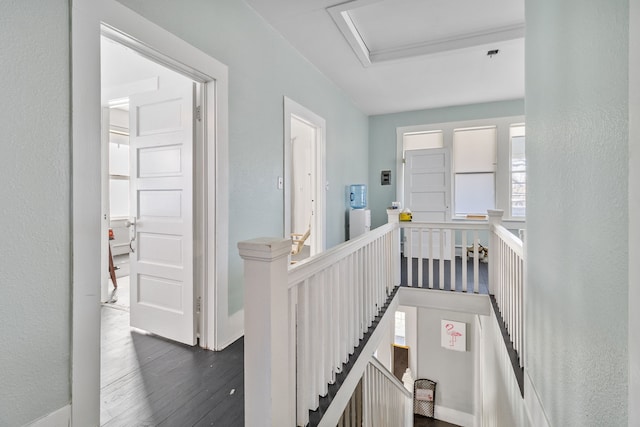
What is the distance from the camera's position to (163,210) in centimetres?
245

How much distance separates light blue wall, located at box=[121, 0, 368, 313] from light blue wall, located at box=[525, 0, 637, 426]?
77.9 inches

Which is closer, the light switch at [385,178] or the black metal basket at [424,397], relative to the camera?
the black metal basket at [424,397]

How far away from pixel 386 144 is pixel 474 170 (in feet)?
5.29

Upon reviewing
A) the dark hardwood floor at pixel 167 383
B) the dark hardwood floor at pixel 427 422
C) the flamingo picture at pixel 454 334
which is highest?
the dark hardwood floor at pixel 167 383

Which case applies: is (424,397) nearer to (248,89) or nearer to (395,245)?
(395,245)

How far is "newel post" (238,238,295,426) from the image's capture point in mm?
1181

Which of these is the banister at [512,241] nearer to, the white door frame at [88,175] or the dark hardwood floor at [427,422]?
the white door frame at [88,175]

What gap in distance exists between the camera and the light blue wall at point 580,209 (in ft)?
2.85

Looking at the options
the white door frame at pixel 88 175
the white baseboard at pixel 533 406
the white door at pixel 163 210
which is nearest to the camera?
the white door frame at pixel 88 175

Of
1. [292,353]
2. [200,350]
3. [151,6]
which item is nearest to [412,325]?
[200,350]

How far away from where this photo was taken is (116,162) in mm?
5242

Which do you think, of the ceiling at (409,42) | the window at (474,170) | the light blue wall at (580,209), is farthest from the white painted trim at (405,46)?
the window at (474,170)

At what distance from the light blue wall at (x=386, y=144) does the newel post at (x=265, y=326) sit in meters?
4.84

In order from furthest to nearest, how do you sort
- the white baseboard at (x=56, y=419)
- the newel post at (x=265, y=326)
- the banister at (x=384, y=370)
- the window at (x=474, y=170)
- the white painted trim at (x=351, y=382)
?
1. the window at (x=474, y=170)
2. the banister at (x=384, y=370)
3. the white painted trim at (x=351, y=382)
4. the white baseboard at (x=56, y=419)
5. the newel post at (x=265, y=326)
